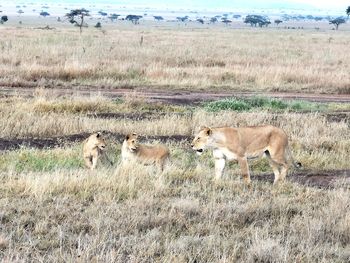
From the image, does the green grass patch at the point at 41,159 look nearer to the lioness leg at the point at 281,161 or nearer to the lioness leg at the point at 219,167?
the lioness leg at the point at 219,167

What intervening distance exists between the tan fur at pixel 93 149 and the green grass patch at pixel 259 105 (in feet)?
26.0

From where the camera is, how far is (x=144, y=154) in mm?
11312

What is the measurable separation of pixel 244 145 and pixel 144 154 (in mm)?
1873

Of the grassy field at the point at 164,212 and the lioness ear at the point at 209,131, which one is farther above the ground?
the lioness ear at the point at 209,131

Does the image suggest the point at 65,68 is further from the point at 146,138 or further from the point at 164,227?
the point at 164,227

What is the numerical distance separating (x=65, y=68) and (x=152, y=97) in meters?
6.48

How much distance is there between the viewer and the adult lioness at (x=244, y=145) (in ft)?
33.2

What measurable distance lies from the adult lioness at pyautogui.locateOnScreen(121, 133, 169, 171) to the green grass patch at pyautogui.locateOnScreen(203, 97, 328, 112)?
7377mm

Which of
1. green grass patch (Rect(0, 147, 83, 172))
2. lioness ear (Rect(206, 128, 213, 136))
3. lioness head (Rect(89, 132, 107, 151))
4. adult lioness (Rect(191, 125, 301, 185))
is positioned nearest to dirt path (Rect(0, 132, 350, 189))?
adult lioness (Rect(191, 125, 301, 185))

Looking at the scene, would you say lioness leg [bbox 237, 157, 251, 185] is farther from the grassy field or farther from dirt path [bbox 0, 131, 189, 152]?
dirt path [bbox 0, 131, 189, 152]

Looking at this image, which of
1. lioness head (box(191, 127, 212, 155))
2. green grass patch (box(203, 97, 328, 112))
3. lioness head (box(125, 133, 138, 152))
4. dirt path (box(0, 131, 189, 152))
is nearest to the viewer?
lioness head (box(191, 127, 212, 155))

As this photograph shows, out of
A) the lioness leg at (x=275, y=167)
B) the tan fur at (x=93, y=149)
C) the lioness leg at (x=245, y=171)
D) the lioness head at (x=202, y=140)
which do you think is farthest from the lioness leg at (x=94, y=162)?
the lioness leg at (x=275, y=167)

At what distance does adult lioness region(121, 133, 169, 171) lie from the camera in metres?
11.0

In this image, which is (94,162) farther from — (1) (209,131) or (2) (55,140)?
(2) (55,140)
